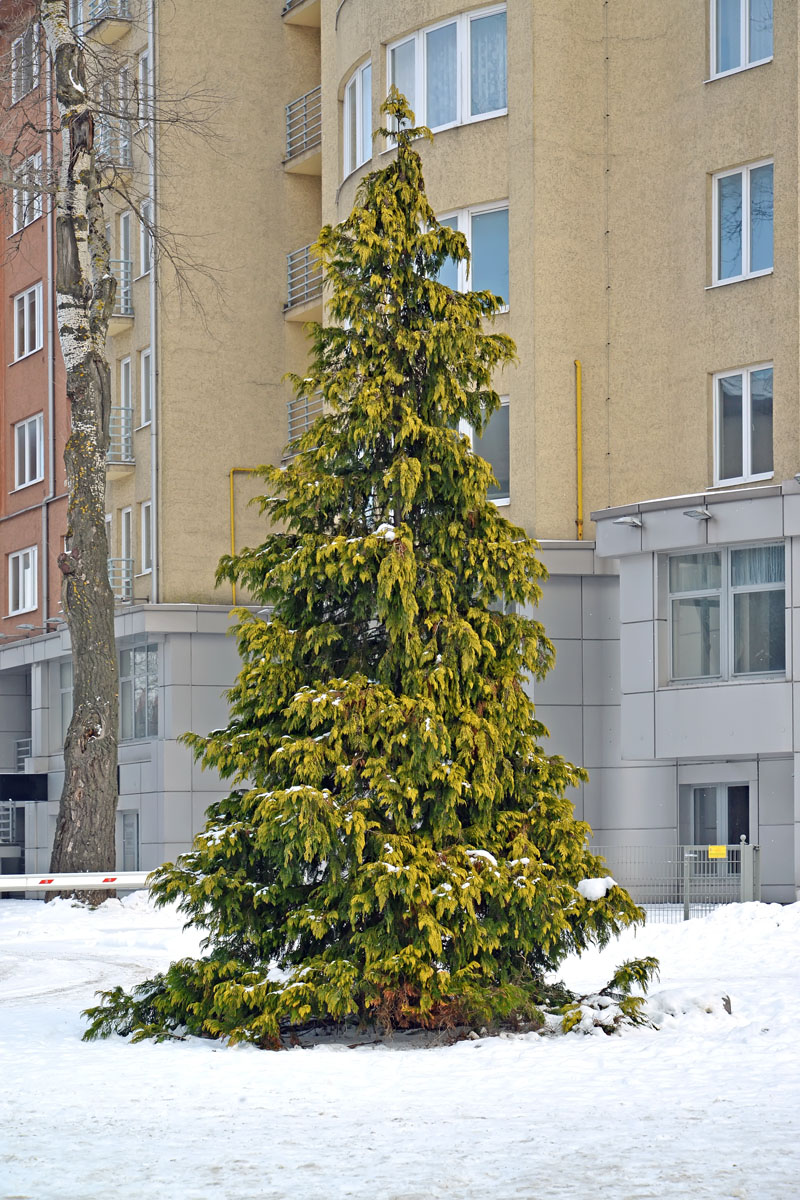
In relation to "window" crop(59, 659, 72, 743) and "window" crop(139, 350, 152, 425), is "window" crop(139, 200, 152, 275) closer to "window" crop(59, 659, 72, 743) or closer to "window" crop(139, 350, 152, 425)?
"window" crop(139, 350, 152, 425)

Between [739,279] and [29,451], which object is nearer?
[739,279]

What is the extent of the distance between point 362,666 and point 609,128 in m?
17.5

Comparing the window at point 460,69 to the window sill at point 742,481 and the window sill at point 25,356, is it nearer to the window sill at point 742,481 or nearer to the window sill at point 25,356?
the window sill at point 742,481

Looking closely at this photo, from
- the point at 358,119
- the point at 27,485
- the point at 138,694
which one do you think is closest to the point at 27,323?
the point at 27,485

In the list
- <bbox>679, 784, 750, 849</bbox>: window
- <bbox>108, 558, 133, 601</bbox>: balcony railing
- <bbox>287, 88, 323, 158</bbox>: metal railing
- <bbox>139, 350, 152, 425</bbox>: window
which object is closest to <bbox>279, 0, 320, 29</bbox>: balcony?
<bbox>287, 88, 323, 158</bbox>: metal railing

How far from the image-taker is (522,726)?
1234cm

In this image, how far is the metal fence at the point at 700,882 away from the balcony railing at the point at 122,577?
15.8m

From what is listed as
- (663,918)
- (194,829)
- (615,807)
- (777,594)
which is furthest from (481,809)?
(194,829)

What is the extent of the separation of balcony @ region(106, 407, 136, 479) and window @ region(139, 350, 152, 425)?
55cm

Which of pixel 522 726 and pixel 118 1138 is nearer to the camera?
pixel 118 1138

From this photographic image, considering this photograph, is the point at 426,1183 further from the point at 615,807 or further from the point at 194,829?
the point at 194,829

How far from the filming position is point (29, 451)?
141ft

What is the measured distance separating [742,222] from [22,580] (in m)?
23.5

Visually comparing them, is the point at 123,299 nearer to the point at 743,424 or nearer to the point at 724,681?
the point at 743,424
